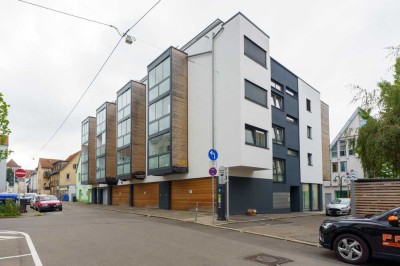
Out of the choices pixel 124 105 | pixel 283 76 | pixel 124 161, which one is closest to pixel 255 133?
pixel 283 76

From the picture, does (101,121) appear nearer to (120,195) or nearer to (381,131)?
(120,195)

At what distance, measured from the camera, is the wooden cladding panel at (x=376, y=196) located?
1178 centimetres

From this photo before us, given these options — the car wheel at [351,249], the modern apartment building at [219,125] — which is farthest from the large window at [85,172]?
the car wheel at [351,249]

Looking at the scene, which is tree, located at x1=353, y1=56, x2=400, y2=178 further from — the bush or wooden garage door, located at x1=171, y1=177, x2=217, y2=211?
the bush

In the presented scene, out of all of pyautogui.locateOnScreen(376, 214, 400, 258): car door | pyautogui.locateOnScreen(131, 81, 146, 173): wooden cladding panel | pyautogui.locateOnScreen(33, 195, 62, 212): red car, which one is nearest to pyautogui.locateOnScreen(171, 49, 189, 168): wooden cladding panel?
pyautogui.locateOnScreen(131, 81, 146, 173): wooden cladding panel

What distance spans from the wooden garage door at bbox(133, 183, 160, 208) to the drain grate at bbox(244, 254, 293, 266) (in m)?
19.3

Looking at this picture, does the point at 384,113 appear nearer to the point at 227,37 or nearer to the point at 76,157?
the point at 227,37

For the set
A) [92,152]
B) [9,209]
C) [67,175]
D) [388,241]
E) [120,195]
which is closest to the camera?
[388,241]

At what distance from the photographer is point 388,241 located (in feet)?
25.3

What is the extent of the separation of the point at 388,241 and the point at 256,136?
14770 mm

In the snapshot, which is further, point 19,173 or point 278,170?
point 278,170

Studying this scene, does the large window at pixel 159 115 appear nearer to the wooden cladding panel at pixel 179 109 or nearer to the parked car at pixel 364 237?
the wooden cladding panel at pixel 179 109

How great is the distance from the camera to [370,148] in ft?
51.9

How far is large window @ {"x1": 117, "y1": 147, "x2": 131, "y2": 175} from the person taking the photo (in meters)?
29.7
